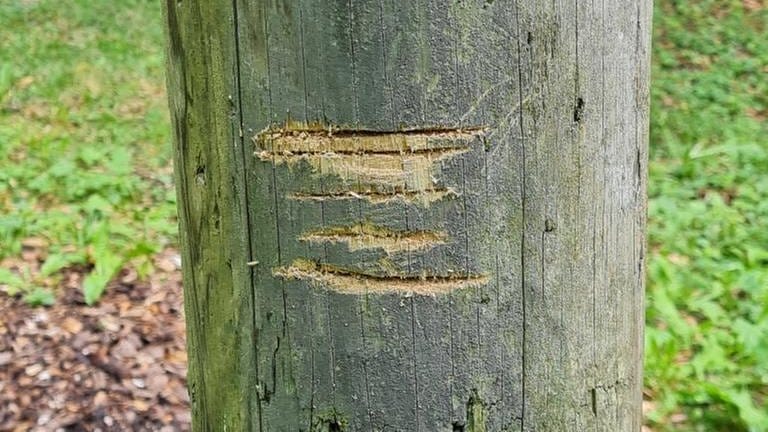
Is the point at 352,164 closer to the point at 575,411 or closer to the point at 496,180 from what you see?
the point at 496,180

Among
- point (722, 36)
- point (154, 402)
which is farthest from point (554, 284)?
point (722, 36)

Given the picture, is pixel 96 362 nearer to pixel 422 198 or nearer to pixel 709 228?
pixel 422 198

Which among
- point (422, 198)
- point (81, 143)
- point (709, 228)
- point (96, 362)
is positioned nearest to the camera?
point (422, 198)

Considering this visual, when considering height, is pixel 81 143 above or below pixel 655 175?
above

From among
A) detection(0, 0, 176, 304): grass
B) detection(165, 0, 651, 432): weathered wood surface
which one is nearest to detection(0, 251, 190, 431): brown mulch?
detection(0, 0, 176, 304): grass

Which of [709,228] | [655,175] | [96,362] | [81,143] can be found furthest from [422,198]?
[81,143]

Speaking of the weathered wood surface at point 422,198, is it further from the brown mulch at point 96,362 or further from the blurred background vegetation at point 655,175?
the brown mulch at point 96,362

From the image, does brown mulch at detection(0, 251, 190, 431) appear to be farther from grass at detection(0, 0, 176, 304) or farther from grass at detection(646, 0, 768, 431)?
grass at detection(646, 0, 768, 431)
